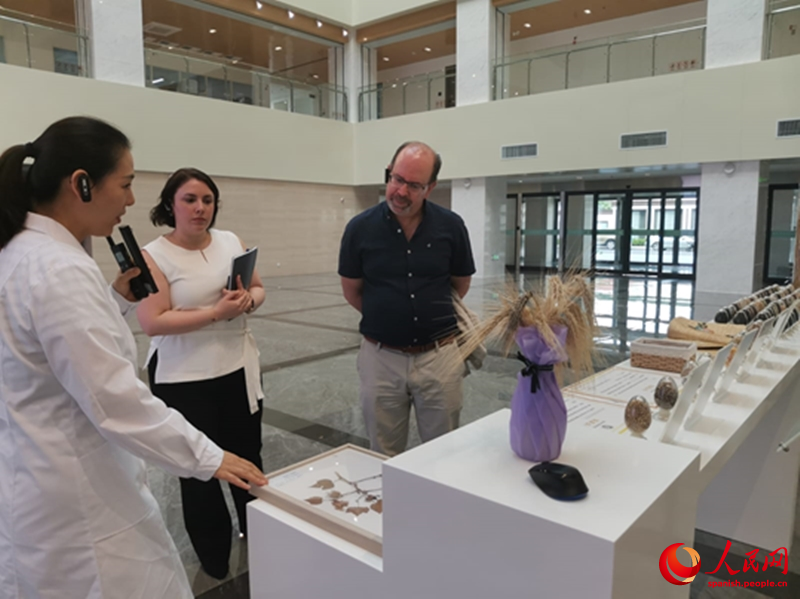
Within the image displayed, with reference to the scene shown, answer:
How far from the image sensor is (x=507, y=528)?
1036mm

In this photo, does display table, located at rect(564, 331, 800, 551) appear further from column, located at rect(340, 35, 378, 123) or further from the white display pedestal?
column, located at rect(340, 35, 378, 123)

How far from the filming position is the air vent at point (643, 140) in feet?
37.4

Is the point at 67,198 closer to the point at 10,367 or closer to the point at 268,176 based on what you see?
the point at 10,367

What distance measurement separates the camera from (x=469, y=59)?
542 inches

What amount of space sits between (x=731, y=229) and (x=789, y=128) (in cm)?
194

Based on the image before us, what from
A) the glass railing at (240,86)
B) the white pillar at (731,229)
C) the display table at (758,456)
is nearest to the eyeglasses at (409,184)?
the display table at (758,456)

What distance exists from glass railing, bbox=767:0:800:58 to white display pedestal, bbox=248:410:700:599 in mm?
11669

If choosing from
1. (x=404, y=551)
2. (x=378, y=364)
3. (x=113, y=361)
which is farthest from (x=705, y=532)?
(x=113, y=361)

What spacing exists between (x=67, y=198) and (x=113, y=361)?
0.38 meters

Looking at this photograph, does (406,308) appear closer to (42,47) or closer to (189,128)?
(42,47)

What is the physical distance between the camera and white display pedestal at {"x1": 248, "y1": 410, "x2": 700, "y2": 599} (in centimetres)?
97

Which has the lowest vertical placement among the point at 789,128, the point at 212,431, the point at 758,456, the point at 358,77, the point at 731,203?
the point at 758,456

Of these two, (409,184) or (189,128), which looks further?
(189,128)

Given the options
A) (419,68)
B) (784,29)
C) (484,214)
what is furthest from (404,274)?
(419,68)
